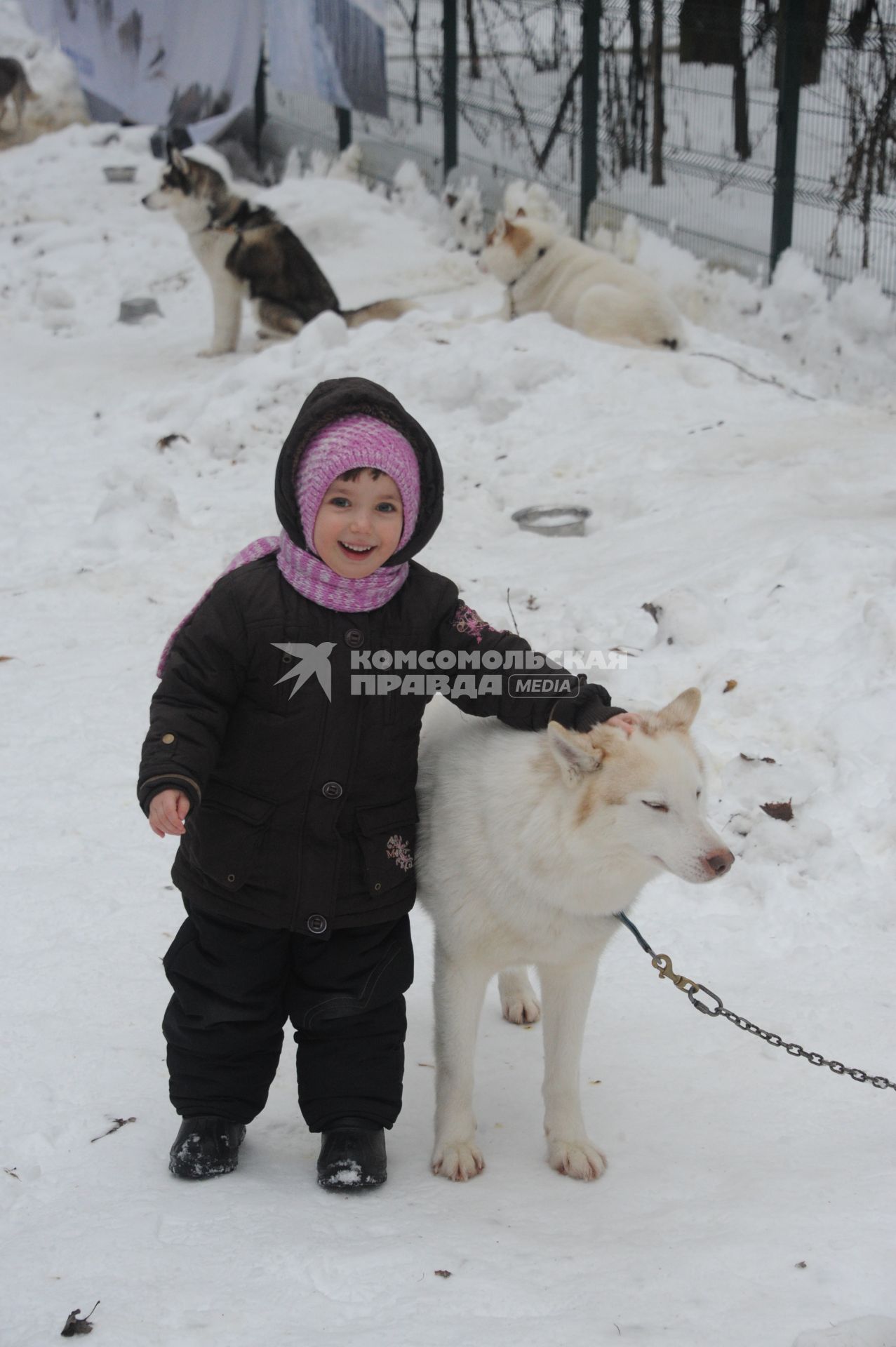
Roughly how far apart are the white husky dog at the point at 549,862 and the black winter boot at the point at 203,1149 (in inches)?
14.8

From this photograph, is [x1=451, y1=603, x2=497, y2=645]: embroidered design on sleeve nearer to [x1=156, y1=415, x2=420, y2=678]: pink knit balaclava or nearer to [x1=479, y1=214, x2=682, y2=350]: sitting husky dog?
[x1=156, y1=415, x2=420, y2=678]: pink knit balaclava

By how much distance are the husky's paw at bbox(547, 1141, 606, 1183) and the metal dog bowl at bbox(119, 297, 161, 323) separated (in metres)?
8.87

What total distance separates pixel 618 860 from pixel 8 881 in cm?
175

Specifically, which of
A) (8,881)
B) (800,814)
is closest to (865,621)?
(800,814)

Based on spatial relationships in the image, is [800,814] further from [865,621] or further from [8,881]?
[8,881]

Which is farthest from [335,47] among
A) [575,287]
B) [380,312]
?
[575,287]

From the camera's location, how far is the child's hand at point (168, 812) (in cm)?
200

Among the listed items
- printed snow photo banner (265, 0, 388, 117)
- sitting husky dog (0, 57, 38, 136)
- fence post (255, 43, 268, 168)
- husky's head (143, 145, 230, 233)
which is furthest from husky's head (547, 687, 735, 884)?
sitting husky dog (0, 57, 38, 136)

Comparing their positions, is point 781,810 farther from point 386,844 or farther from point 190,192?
point 190,192

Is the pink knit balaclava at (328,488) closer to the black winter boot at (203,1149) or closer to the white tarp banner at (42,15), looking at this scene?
the black winter boot at (203,1149)

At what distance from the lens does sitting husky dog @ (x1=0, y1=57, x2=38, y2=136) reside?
543 inches

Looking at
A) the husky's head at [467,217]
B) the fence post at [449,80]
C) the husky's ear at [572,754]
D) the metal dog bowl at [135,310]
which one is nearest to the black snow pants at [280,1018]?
the husky's ear at [572,754]

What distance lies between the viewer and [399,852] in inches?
89.8

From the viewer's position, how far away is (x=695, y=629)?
398cm
